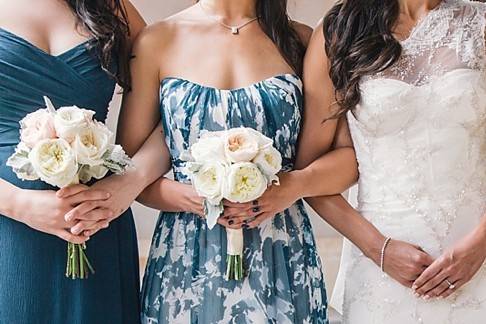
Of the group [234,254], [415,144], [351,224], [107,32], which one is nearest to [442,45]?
[415,144]

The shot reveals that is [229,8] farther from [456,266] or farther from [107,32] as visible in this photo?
[456,266]

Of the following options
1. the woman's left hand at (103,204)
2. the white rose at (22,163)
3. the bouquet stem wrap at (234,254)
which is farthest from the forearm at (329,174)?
the white rose at (22,163)

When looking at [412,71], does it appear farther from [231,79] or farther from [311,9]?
[311,9]

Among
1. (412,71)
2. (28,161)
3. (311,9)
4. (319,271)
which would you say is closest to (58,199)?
(28,161)

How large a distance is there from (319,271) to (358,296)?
12 cm

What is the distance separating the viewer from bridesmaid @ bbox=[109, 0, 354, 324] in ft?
6.15

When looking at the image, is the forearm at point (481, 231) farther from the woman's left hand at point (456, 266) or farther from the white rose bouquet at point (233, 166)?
the white rose bouquet at point (233, 166)

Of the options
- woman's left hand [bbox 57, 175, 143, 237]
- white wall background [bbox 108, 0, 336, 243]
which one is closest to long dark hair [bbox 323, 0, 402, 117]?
woman's left hand [bbox 57, 175, 143, 237]

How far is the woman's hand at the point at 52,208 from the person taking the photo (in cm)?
168

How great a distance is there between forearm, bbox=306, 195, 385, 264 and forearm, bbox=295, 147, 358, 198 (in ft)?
0.11

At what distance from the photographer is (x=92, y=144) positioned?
161 cm

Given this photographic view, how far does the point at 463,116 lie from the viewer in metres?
1.83

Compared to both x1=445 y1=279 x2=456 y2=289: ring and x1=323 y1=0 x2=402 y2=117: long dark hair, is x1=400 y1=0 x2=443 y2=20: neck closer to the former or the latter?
x1=323 y1=0 x2=402 y2=117: long dark hair

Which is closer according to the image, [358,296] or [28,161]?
[28,161]
